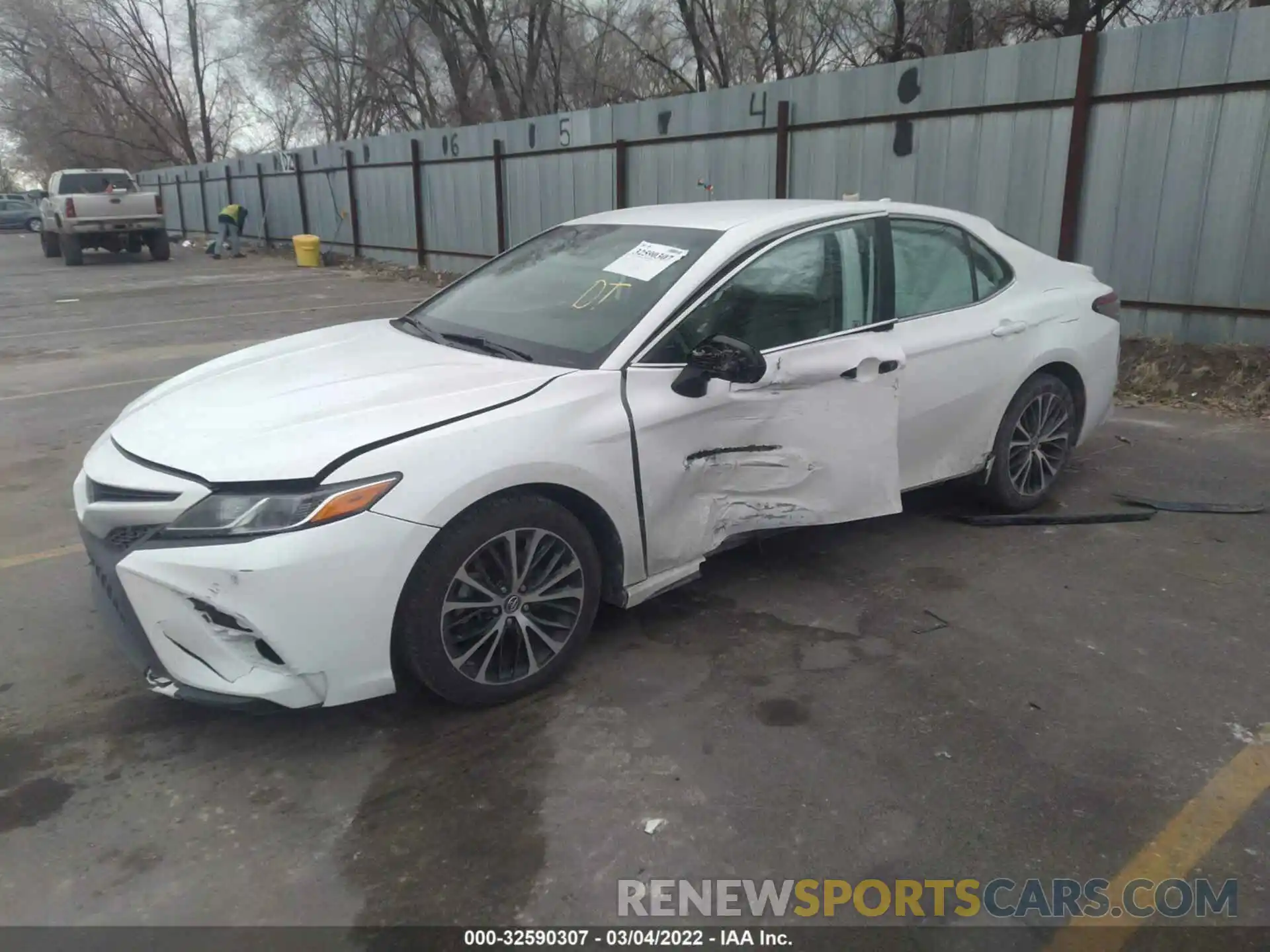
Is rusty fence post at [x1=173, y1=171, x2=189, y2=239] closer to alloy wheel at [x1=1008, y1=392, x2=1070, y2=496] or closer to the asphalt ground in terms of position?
the asphalt ground

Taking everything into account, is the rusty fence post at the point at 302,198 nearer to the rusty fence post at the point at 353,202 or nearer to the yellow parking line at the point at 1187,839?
the rusty fence post at the point at 353,202

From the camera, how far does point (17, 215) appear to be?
4409 cm

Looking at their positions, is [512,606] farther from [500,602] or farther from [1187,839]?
[1187,839]

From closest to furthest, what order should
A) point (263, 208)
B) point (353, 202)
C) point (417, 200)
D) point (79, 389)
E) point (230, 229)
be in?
point (79, 389) < point (417, 200) < point (353, 202) < point (230, 229) < point (263, 208)

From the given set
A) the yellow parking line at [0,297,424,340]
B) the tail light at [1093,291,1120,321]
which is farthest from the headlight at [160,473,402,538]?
the yellow parking line at [0,297,424,340]

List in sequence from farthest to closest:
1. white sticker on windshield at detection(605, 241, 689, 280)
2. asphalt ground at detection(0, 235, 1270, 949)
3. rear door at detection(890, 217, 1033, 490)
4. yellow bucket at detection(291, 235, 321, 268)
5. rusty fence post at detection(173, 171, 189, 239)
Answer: rusty fence post at detection(173, 171, 189, 239), yellow bucket at detection(291, 235, 321, 268), rear door at detection(890, 217, 1033, 490), white sticker on windshield at detection(605, 241, 689, 280), asphalt ground at detection(0, 235, 1270, 949)

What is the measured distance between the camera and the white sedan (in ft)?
9.10

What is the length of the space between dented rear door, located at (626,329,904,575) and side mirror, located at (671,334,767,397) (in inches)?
1.8

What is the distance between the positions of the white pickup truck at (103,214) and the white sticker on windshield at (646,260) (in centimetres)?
2300

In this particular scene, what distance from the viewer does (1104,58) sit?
25.4 ft

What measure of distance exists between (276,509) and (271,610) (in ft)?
0.94

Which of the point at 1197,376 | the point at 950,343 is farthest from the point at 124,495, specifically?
the point at 1197,376

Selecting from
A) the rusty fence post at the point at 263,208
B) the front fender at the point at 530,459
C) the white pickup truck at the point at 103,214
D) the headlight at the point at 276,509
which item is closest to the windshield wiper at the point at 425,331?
the front fender at the point at 530,459
